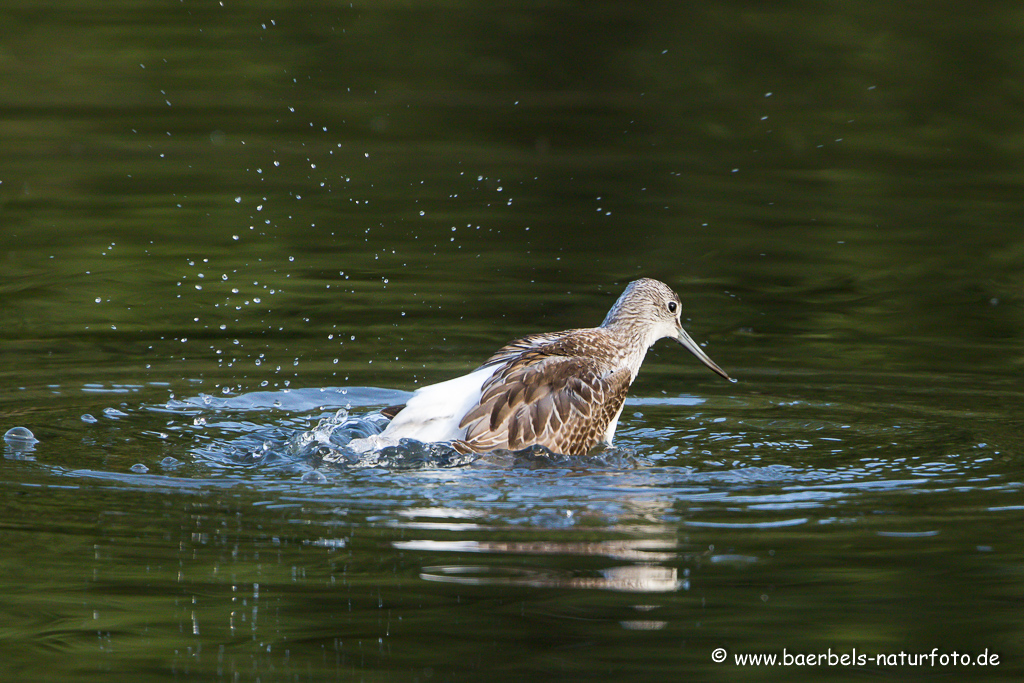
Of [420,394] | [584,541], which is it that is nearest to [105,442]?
[420,394]

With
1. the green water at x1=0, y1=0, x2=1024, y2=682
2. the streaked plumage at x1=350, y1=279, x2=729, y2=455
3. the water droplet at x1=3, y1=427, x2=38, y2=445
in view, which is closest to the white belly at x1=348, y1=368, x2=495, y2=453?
the streaked plumage at x1=350, y1=279, x2=729, y2=455

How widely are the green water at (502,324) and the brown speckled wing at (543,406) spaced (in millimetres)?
200

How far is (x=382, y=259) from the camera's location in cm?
1088

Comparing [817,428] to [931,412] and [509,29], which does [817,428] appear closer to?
[931,412]

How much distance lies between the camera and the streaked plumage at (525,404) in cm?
697

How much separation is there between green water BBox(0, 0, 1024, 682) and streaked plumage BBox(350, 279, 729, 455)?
0.21 m

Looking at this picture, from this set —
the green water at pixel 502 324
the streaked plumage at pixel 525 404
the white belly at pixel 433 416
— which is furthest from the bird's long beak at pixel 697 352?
the white belly at pixel 433 416

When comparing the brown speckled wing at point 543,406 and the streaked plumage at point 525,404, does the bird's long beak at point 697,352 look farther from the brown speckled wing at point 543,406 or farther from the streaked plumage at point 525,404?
the brown speckled wing at point 543,406

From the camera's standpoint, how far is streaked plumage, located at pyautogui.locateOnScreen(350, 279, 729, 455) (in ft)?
22.9

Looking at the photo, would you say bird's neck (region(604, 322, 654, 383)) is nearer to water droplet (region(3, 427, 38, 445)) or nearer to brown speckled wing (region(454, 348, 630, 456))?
brown speckled wing (region(454, 348, 630, 456))

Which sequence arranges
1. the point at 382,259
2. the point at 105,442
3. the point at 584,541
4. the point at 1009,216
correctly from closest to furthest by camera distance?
1. the point at 584,541
2. the point at 105,442
3. the point at 382,259
4. the point at 1009,216

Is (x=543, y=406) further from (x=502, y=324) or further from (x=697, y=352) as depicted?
(x=502, y=324)

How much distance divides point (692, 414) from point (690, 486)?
Result: 1.62 meters

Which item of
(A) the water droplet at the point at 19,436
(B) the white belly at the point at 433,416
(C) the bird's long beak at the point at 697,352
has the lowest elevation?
(A) the water droplet at the point at 19,436
